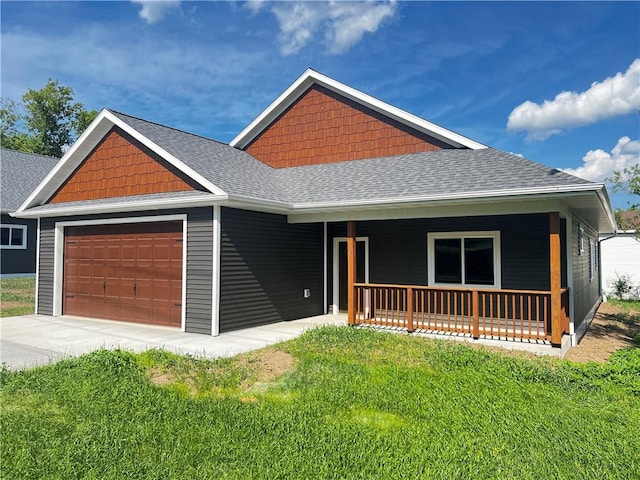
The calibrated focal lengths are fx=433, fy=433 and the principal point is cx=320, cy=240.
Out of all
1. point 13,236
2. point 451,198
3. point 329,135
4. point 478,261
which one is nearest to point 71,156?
point 329,135

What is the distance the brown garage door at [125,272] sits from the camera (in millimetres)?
10266

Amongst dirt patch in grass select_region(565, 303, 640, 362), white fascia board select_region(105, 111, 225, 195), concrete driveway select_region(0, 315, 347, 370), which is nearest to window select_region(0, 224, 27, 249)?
concrete driveway select_region(0, 315, 347, 370)

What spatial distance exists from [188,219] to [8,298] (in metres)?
10.8

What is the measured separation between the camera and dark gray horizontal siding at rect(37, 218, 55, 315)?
12.5 meters

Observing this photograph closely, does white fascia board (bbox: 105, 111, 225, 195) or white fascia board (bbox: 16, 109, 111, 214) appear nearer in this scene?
white fascia board (bbox: 105, 111, 225, 195)

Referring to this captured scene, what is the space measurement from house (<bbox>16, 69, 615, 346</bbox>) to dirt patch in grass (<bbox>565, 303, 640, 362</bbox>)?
1.46 ft

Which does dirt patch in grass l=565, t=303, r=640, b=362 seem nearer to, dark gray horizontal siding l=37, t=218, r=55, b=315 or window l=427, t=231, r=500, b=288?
window l=427, t=231, r=500, b=288

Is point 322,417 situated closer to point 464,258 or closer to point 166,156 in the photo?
point 464,258

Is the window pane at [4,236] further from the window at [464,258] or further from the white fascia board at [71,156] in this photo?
the window at [464,258]

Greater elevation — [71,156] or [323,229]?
[71,156]

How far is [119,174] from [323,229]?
18.9 feet

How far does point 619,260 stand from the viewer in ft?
66.7

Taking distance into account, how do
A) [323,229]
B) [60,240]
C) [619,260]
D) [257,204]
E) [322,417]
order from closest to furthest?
[322,417] → [257,204] → [60,240] → [323,229] → [619,260]

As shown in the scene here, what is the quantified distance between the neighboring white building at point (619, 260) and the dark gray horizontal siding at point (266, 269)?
1571 centimetres
